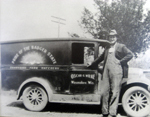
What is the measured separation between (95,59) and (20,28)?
2.17m

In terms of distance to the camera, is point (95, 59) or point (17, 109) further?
point (17, 109)

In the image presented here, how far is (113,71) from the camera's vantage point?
3904 millimetres

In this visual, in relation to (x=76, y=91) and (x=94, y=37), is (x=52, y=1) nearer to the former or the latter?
(x=94, y=37)

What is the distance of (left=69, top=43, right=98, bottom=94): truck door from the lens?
158 inches

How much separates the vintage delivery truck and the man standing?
5.3 inches

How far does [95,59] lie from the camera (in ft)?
13.2

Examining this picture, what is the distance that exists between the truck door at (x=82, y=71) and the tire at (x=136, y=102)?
2.41 ft

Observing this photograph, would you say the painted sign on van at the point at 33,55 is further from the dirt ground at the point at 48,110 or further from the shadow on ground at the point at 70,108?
the shadow on ground at the point at 70,108

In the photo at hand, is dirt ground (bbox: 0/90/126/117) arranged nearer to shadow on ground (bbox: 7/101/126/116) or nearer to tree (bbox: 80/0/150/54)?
shadow on ground (bbox: 7/101/126/116)

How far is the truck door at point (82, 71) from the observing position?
4020 mm

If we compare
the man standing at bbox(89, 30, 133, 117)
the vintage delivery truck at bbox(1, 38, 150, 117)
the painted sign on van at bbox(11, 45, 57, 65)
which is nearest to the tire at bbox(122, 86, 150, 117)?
the vintage delivery truck at bbox(1, 38, 150, 117)

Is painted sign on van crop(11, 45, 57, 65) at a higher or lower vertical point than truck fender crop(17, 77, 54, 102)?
higher

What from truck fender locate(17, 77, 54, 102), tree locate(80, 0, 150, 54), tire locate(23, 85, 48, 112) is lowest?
tire locate(23, 85, 48, 112)

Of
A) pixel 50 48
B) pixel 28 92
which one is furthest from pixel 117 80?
pixel 28 92
